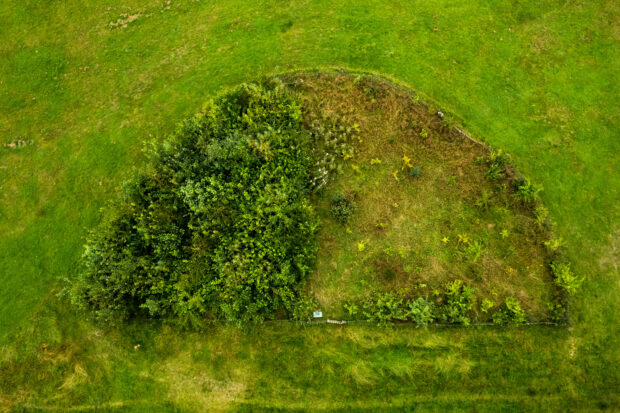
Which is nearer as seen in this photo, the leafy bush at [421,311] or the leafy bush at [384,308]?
the leafy bush at [421,311]

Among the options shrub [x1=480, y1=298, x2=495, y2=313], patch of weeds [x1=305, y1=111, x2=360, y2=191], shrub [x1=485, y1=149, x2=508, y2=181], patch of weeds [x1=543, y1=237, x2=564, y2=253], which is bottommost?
shrub [x1=480, y1=298, x2=495, y2=313]

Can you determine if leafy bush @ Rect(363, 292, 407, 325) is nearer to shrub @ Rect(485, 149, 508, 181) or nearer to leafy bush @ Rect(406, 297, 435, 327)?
leafy bush @ Rect(406, 297, 435, 327)

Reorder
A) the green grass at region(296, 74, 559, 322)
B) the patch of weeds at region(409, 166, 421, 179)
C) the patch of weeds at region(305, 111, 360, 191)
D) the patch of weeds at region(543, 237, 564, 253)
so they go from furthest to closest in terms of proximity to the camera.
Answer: the patch of weeds at region(305, 111, 360, 191)
the patch of weeds at region(409, 166, 421, 179)
the green grass at region(296, 74, 559, 322)
the patch of weeds at region(543, 237, 564, 253)

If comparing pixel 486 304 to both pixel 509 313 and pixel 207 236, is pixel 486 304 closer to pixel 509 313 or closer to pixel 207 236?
pixel 509 313

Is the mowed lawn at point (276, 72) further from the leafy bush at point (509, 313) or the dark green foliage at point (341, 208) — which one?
the dark green foliage at point (341, 208)

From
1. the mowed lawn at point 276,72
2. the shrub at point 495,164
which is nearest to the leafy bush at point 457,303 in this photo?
the mowed lawn at point 276,72

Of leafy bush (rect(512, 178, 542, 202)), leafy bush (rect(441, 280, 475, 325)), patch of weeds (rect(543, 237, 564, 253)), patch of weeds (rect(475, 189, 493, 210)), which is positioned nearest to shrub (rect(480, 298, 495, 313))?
leafy bush (rect(441, 280, 475, 325))

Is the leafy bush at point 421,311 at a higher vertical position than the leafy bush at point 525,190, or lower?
lower
